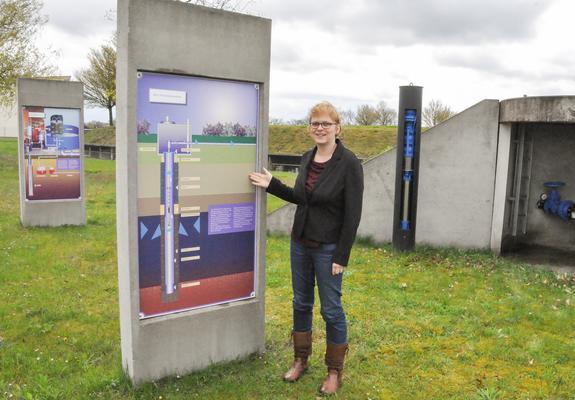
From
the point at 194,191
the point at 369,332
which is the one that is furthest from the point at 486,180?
the point at 194,191

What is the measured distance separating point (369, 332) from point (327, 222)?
2.04 meters

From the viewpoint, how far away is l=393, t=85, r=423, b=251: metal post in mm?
8570

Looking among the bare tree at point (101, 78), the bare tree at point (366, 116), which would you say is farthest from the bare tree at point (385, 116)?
the bare tree at point (101, 78)

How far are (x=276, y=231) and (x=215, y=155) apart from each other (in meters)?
6.05

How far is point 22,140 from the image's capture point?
10359mm

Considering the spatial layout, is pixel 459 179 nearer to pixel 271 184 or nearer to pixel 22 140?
pixel 271 184

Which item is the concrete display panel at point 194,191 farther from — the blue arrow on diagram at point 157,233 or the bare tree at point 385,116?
the bare tree at point 385,116

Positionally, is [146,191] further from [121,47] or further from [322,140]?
[322,140]

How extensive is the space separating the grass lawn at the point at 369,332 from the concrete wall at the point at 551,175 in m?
2.11

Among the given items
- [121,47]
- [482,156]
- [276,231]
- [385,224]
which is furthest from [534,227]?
[121,47]

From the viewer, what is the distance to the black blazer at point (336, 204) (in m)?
3.93

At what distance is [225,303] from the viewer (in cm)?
452

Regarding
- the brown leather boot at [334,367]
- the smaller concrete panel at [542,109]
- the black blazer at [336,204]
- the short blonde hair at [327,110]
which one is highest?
the smaller concrete panel at [542,109]

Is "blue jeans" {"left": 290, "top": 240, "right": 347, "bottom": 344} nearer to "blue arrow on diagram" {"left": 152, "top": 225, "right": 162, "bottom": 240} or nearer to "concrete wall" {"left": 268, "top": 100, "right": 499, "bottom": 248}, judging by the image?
"blue arrow on diagram" {"left": 152, "top": 225, "right": 162, "bottom": 240}
